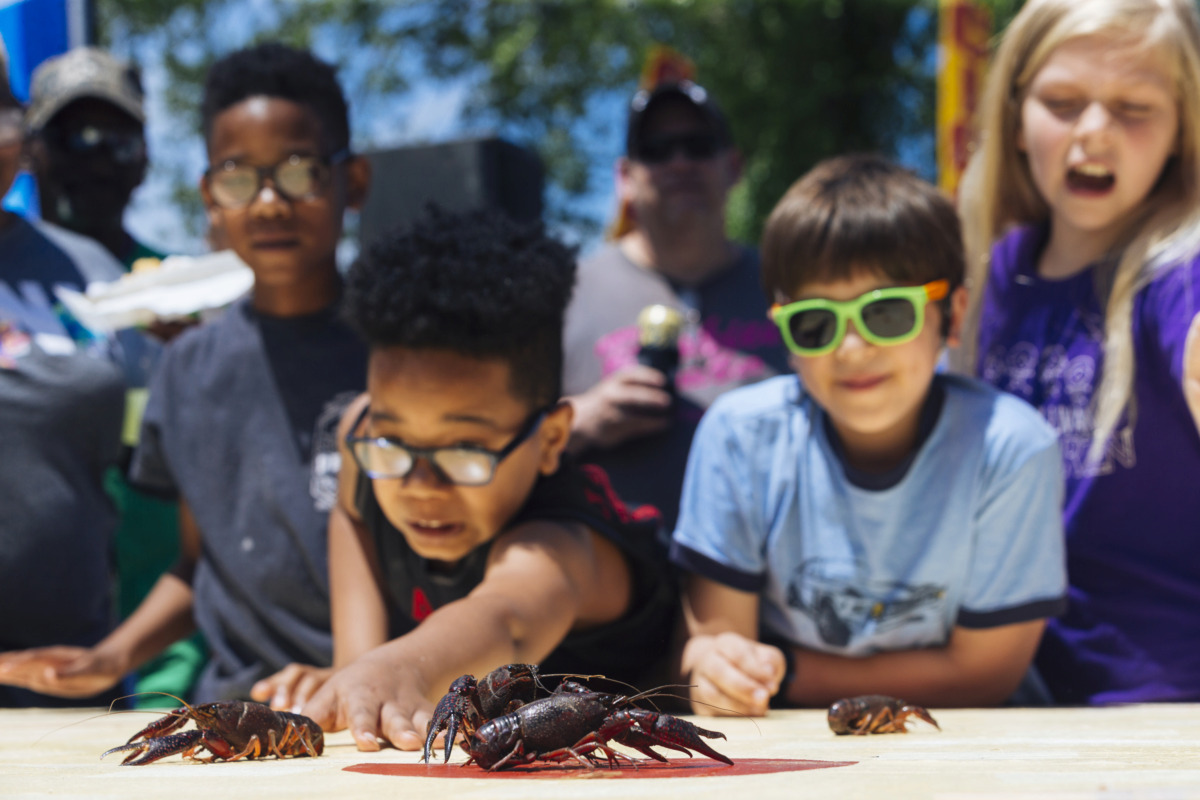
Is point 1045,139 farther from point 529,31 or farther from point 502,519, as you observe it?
point 529,31

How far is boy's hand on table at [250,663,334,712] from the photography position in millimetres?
2242

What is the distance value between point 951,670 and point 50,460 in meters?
2.61

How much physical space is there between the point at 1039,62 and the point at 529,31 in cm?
1194

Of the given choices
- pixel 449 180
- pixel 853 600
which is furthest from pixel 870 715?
pixel 449 180

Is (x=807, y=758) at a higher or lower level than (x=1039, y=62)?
lower

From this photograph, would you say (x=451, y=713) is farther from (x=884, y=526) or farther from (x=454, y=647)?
(x=884, y=526)

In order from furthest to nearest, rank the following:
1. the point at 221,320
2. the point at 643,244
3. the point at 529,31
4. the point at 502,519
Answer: the point at 529,31, the point at 643,244, the point at 221,320, the point at 502,519

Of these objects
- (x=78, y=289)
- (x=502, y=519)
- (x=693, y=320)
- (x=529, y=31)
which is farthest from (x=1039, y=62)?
(x=529, y=31)

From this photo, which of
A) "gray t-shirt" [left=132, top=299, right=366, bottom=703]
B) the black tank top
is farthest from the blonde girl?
"gray t-shirt" [left=132, top=299, right=366, bottom=703]

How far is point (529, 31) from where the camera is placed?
14.0 meters

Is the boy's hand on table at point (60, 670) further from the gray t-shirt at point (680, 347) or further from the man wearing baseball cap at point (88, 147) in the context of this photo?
the man wearing baseball cap at point (88, 147)

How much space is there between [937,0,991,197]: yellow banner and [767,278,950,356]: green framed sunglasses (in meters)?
4.32

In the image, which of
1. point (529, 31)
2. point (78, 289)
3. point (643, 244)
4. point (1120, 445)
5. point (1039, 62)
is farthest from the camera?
point (529, 31)

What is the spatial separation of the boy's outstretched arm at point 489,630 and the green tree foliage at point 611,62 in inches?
385
